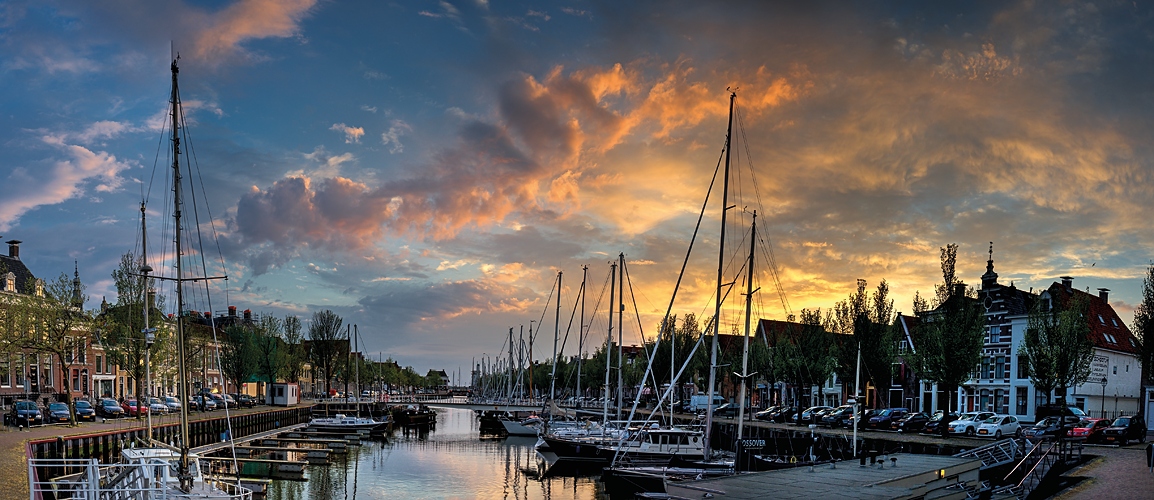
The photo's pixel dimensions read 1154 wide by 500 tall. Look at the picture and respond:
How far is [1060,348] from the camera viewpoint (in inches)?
2183

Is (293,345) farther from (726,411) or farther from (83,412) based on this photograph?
(726,411)

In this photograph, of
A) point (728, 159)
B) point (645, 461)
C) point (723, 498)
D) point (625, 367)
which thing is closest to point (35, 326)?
point (645, 461)

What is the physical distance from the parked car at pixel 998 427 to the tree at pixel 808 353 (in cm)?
1958

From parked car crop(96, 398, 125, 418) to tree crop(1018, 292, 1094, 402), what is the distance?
76469 millimetres

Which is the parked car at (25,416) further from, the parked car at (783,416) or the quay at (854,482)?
the parked car at (783,416)

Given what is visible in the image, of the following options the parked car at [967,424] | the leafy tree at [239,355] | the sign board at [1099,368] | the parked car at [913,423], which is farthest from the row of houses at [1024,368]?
the leafy tree at [239,355]

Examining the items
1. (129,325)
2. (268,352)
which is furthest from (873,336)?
(268,352)

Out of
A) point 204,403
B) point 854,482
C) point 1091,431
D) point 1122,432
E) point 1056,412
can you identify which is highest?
point 854,482

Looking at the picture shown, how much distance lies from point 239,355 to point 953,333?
286 feet

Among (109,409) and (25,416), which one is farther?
(109,409)

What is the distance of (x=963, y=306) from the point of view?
56312 mm

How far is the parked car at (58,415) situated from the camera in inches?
2468

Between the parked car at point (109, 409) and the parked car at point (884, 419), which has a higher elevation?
the parked car at point (884, 419)

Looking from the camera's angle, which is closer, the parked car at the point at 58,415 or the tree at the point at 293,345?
the parked car at the point at 58,415
